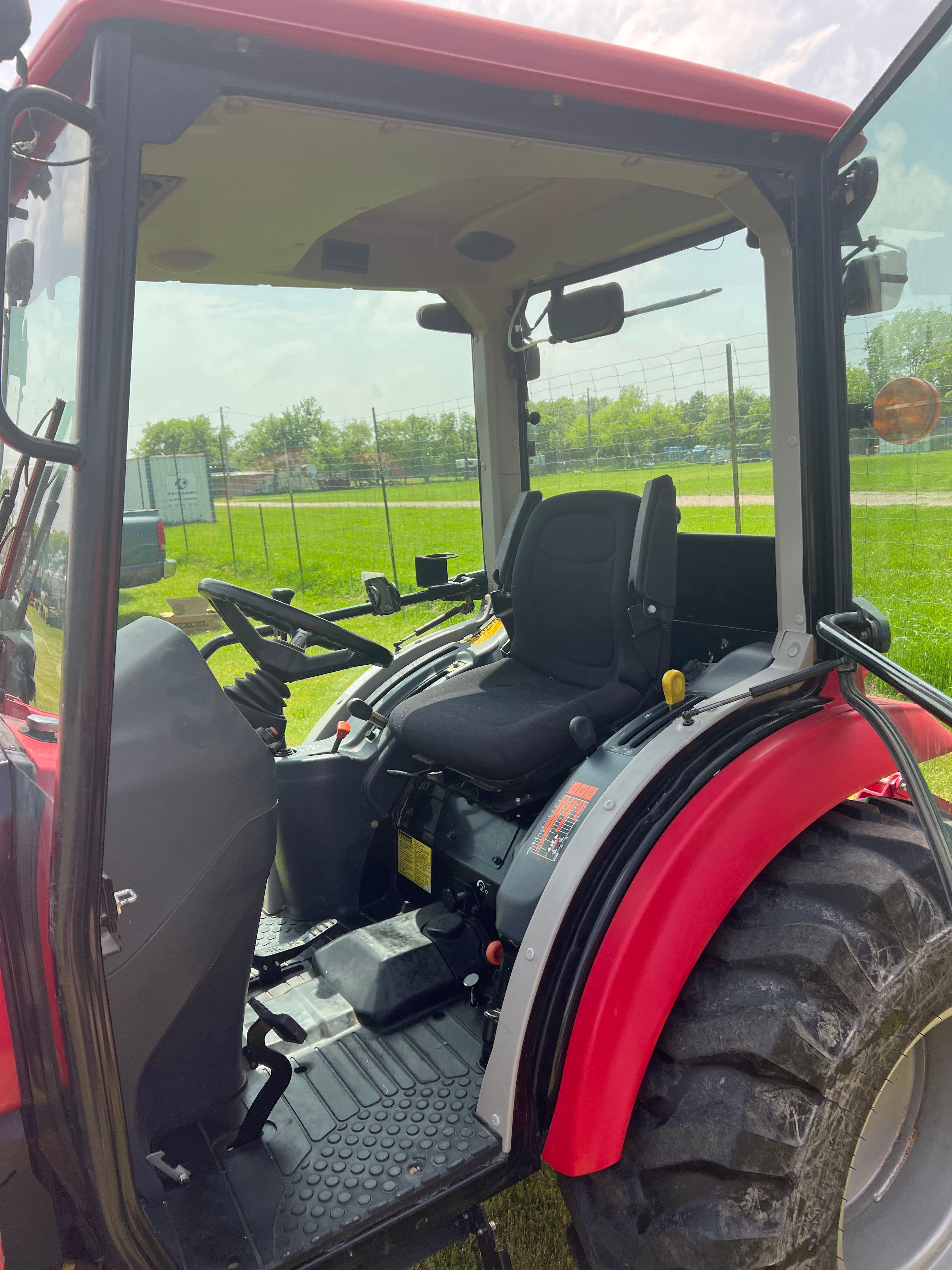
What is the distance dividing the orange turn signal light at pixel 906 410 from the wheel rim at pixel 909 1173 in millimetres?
1005

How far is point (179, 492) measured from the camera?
730cm

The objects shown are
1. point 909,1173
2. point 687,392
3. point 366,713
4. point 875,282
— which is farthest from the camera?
point 366,713

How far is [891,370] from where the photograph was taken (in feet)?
4.64

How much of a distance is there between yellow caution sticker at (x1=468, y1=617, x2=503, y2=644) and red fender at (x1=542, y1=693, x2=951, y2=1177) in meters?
1.39

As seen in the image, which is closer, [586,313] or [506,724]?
[506,724]

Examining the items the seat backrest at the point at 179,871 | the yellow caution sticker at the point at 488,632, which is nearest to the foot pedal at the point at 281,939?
the seat backrest at the point at 179,871

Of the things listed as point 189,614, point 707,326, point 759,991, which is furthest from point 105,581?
point 189,614

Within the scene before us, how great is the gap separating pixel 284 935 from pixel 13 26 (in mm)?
2019

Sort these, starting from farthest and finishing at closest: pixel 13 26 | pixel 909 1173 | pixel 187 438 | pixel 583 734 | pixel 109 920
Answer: pixel 187 438, pixel 583 734, pixel 909 1173, pixel 109 920, pixel 13 26

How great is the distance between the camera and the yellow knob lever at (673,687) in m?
1.69

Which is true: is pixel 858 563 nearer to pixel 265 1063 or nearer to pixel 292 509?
pixel 265 1063

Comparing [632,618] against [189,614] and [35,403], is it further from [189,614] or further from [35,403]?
[189,614]

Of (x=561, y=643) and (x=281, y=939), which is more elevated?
(x=561, y=643)

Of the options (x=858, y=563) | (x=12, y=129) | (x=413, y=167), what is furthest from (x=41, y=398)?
(x=858, y=563)
